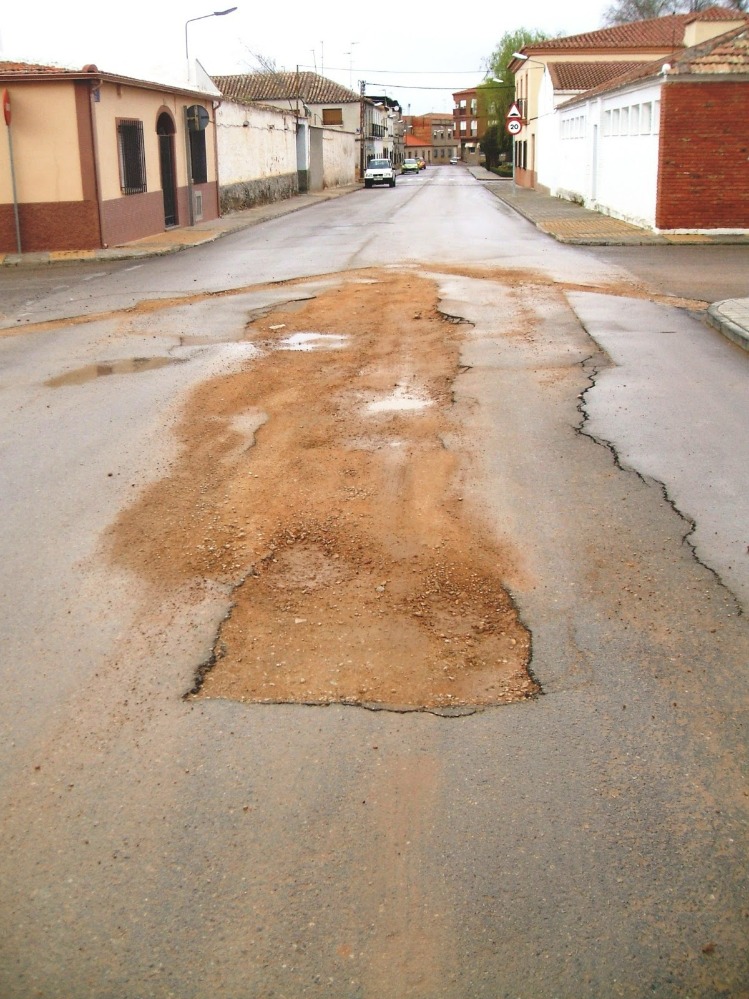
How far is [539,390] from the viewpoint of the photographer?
9.52 meters

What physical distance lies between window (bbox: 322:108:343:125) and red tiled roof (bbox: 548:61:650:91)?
35563 mm

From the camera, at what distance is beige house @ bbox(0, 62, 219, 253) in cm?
2183

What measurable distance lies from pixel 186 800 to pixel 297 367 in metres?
7.27

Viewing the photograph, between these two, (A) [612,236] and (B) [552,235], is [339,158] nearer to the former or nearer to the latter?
(B) [552,235]

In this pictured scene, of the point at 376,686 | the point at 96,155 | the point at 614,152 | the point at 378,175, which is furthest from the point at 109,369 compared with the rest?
the point at 378,175

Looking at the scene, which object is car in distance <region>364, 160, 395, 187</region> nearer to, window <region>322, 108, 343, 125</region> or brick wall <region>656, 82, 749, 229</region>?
window <region>322, 108, 343, 125</region>

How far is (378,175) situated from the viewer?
61156 millimetres

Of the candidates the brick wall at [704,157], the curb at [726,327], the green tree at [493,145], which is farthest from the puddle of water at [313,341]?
the green tree at [493,145]

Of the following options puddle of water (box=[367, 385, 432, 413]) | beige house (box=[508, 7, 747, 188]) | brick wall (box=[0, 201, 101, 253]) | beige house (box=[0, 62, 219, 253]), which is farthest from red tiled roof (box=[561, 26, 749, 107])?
beige house (box=[508, 7, 747, 188])

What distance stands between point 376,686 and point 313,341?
26.2 feet

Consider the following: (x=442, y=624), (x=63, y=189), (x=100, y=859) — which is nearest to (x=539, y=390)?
(x=442, y=624)

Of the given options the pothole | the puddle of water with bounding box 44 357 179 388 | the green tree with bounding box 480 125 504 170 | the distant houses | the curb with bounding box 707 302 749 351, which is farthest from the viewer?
the green tree with bounding box 480 125 504 170

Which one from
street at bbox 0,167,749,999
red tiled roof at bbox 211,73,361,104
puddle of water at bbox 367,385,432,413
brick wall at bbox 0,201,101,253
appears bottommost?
street at bbox 0,167,749,999

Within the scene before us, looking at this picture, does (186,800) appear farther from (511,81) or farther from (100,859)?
(511,81)
